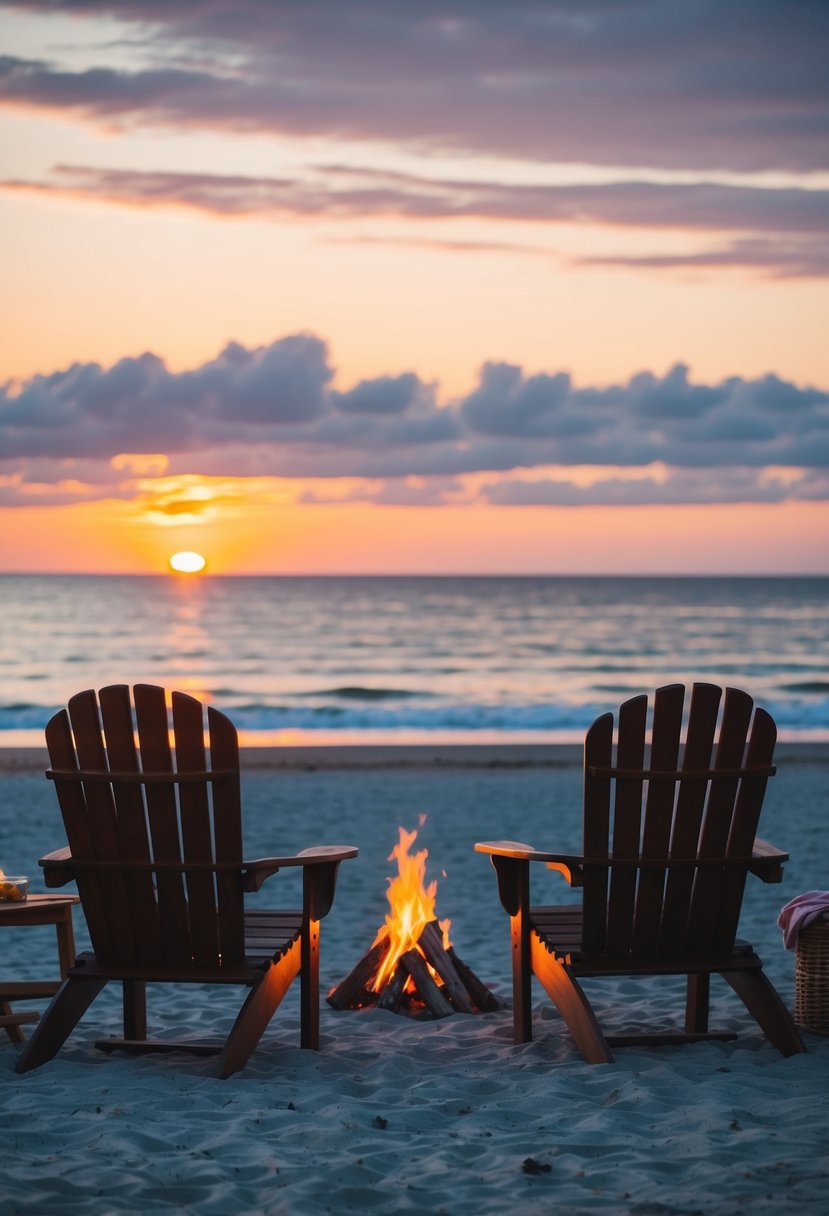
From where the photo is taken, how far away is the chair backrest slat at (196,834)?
12.7ft

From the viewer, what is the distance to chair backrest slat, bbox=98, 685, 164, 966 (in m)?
3.93

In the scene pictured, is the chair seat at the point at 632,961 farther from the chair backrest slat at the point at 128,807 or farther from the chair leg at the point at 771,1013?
the chair backrest slat at the point at 128,807

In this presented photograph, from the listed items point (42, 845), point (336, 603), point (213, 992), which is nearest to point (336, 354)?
point (336, 603)

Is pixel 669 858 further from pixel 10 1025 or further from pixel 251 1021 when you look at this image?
pixel 10 1025

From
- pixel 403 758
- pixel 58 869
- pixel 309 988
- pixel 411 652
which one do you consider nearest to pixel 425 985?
pixel 309 988

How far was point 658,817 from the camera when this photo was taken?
4.01 meters

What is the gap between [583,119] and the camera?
11.0 m

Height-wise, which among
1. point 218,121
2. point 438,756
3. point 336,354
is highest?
point 336,354

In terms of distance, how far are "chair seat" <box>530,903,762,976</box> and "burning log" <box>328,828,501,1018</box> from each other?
75cm

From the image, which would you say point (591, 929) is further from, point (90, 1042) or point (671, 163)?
point (671, 163)

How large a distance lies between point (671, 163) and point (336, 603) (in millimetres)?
36869

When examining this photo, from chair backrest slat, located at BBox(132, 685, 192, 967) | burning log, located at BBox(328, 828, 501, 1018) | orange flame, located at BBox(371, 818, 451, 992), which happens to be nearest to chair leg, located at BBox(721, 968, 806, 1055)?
Result: burning log, located at BBox(328, 828, 501, 1018)

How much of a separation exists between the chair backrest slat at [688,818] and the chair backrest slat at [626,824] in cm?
12

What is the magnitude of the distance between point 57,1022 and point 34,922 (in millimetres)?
328
